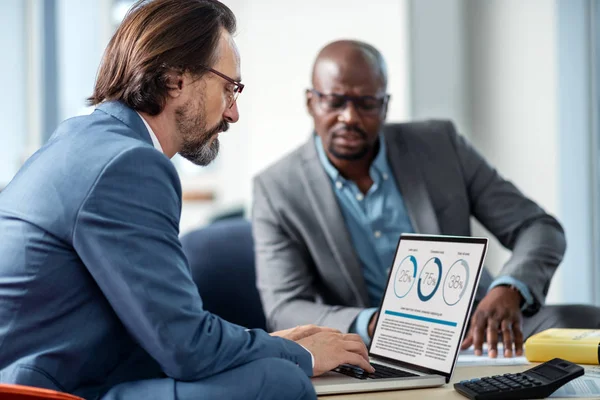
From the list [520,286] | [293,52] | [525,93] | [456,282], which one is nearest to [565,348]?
[456,282]

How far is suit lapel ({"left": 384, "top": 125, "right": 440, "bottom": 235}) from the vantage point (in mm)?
2488

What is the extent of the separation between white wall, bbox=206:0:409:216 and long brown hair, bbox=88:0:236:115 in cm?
214

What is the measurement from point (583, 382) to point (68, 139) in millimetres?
992

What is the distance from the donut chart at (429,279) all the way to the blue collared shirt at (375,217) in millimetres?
871

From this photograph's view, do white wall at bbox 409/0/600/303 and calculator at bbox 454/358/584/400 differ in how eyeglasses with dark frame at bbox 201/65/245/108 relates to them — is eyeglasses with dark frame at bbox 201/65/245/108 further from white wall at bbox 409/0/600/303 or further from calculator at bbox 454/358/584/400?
white wall at bbox 409/0/600/303

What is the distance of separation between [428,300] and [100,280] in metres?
0.63

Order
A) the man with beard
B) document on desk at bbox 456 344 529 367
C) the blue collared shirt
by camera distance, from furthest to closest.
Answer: the blue collared shirt
document on desk at bbox 456 344 529 367
the man with beard

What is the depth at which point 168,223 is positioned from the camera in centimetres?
134

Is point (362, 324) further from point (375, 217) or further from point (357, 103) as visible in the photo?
point (357, 103)

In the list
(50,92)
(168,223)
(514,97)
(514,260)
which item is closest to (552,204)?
(514,97)

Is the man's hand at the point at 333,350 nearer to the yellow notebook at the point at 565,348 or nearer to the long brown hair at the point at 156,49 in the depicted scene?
the yellow notebook at the point at 565,348

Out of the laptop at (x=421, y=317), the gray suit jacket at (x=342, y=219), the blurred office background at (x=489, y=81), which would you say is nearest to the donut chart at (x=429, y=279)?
the laptop at (x=421, y=317)

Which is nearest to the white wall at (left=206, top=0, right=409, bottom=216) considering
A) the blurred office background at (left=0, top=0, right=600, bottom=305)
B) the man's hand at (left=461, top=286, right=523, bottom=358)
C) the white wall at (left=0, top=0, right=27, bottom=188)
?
the blurred office background at (left=0, top=0, right=600, bottom=305)

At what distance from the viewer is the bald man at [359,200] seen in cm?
242
